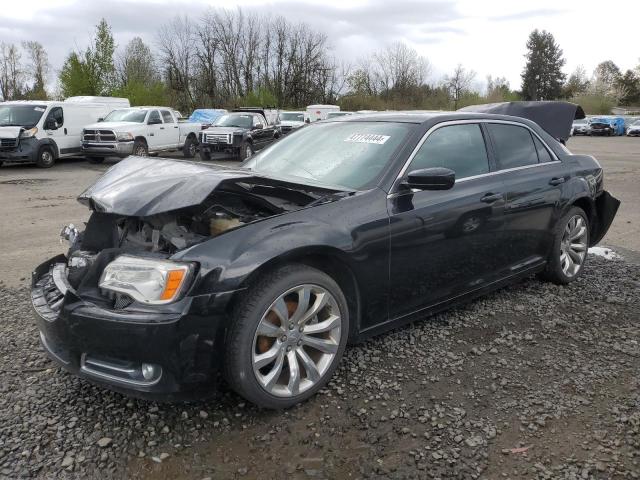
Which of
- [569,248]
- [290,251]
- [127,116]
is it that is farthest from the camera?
[127,116]

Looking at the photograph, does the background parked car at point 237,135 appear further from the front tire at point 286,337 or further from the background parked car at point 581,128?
the background parked car at point 581,128

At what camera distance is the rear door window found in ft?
13.8

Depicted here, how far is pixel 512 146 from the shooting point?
4.36 meters

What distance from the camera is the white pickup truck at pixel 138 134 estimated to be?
1659 centimetres

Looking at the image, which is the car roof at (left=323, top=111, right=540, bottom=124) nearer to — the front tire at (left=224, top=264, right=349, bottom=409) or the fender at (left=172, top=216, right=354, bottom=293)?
the fender at (left=172, top=216, right=354, bottom=293)

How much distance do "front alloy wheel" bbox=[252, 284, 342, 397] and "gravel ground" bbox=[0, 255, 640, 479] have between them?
0.17m

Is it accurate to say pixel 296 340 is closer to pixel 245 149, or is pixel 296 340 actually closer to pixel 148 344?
pixel 148 344

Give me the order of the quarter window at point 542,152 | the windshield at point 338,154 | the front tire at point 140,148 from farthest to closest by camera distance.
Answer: the front tire at point 140,148 < the quarter window at point 542,152 < the windshield at point 338,154

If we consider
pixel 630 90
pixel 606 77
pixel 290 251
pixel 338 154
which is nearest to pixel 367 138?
pixel 338 154

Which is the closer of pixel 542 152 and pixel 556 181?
pixel 556 181

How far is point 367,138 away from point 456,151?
2.21 ft

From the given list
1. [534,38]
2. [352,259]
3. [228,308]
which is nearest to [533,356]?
[352,259]

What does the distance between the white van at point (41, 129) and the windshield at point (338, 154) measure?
13716mm

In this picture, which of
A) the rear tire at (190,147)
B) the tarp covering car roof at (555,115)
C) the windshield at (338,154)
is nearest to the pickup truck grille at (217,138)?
the rear tire at (190,147)
